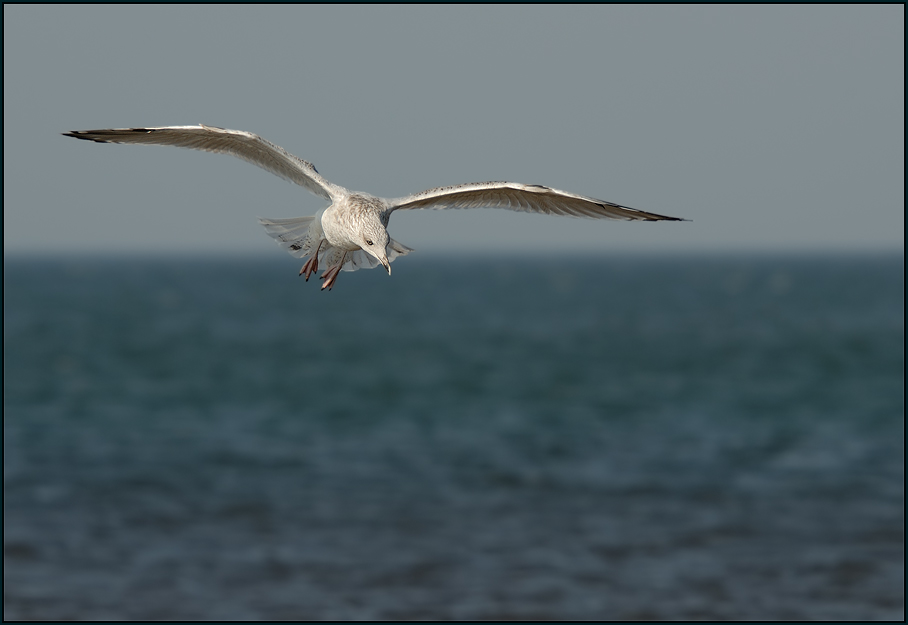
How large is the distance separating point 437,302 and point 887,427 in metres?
64.9

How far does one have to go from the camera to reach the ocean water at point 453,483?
53.8ft

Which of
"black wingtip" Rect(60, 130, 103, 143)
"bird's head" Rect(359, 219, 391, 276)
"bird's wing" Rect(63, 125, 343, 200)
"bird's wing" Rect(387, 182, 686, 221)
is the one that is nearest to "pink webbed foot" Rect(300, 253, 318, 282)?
"bird's wing" Rect(63, 125, 343, 200)

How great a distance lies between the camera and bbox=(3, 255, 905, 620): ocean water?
16.4 metres

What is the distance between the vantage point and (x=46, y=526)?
1925 cm

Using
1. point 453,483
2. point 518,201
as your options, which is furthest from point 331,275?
point 453,483

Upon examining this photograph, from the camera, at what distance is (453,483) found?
22.6m

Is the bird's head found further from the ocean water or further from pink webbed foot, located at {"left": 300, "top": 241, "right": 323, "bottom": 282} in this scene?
the ocean water

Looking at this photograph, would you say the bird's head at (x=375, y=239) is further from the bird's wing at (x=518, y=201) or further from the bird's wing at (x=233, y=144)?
the bird's wing at (x=233, y=144)

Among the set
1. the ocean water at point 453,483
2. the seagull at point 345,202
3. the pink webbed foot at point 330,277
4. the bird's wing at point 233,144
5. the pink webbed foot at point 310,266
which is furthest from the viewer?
the ocean water at point 453,483

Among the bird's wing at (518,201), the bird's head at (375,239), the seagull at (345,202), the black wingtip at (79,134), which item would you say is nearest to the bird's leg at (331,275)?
the seagull at (345,202)

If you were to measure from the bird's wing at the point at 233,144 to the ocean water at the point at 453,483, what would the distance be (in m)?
10.2

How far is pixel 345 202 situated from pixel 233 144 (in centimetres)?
106

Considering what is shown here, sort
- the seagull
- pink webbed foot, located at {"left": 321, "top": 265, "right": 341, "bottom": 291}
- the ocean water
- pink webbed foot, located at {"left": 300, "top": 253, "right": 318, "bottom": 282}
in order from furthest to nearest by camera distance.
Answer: the ocean water
pink webbed foot, located at {"left": 300, "top": 253, "right": 318, "bottom": 282}
the seagull
pink webbed foot, located at {"left": 321, "top": 265, "right": 341, "bottom": 291}

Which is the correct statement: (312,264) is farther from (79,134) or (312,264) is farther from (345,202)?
(79,134)
